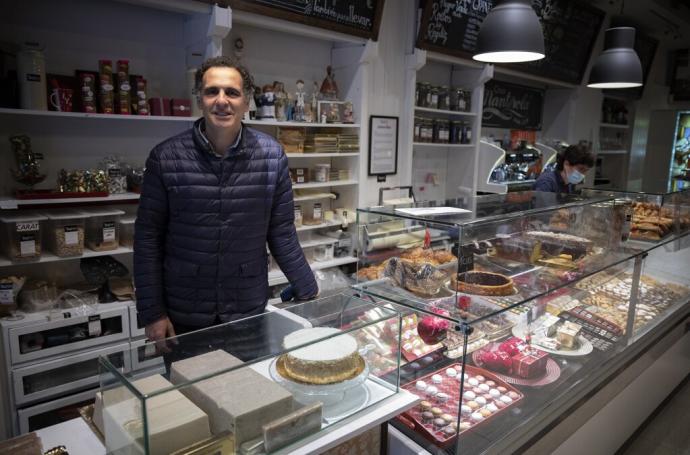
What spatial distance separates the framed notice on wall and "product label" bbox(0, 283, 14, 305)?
111 inches

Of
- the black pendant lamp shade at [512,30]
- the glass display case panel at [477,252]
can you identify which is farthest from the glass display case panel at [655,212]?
the black pendant lamp shade at [512,30]

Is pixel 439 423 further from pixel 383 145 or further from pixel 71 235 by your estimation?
pixel 383 145

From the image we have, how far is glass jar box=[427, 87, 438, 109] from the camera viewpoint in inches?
190

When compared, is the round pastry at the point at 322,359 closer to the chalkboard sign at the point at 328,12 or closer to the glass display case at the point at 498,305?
the glass display case at the point at 498,305

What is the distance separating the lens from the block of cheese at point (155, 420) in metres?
0.94

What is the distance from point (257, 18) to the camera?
329 centimetres

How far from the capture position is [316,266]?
3941 millimetres

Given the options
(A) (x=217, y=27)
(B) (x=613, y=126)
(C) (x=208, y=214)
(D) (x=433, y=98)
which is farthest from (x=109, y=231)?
(B) (x=613, y=126)

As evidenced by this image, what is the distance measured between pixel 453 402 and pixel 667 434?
7.15 feet

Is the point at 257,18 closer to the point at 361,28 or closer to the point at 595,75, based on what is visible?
the point at 361,28

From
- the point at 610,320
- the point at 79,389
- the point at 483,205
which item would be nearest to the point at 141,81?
the point at 79,389

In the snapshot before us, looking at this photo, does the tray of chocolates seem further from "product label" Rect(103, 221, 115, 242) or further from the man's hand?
"product label" Rect(103, 221, 115, 242)

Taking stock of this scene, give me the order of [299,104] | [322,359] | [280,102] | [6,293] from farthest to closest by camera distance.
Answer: [299,104] < [280,102] < [6,293] < [322,359]

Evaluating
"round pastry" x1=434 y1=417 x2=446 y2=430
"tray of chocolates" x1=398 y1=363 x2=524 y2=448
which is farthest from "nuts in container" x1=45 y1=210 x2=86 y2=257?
"round pastry" x1=434 y1=417 x2=446 y2=430
